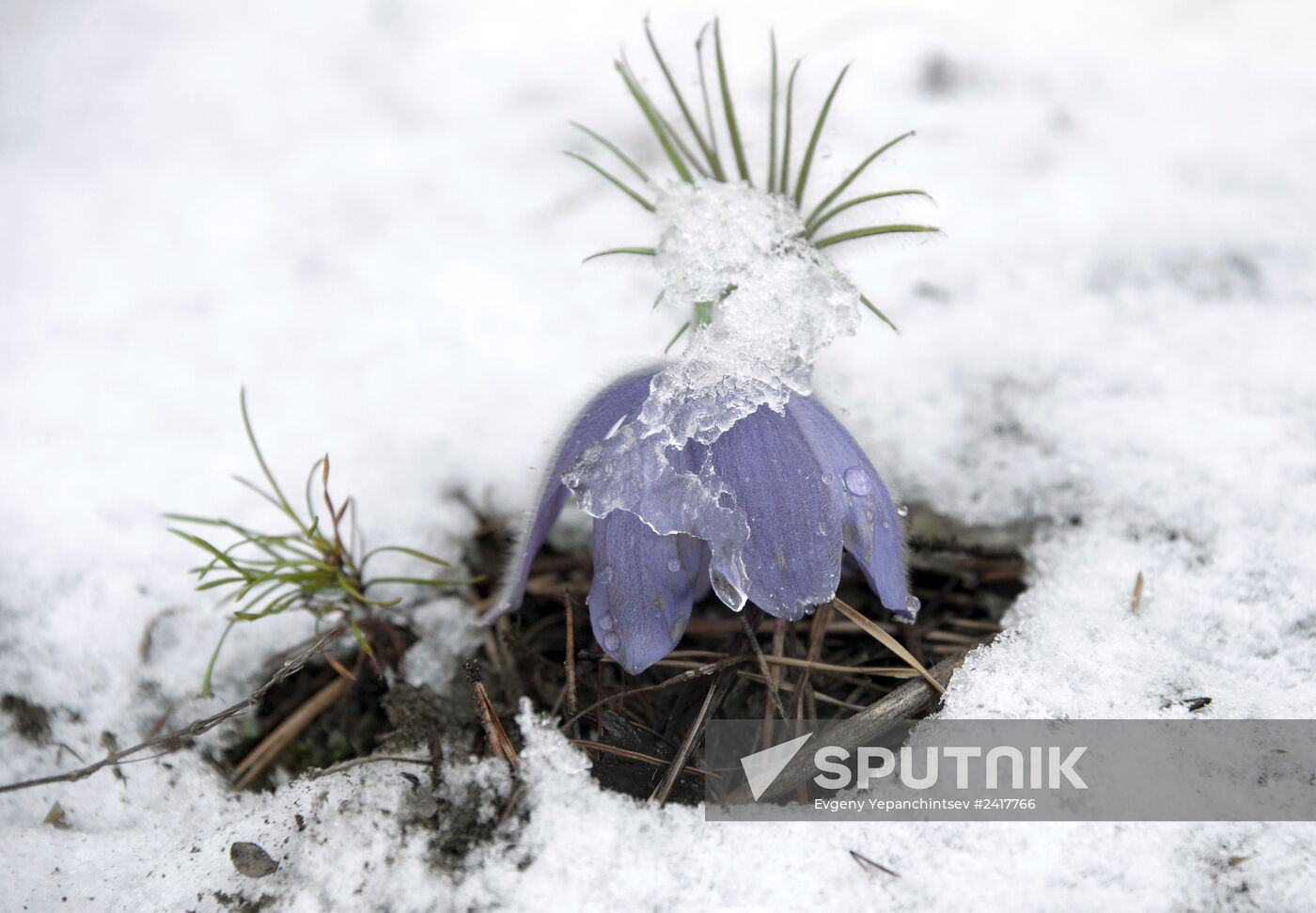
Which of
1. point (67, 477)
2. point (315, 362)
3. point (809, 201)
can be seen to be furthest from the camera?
point (315, 362)

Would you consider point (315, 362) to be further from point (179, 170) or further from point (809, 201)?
point (809, 201)

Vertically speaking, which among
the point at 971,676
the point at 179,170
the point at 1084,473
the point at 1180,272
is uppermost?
the point at 179,170

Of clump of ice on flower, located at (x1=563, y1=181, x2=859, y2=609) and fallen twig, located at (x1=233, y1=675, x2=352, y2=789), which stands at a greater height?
clump of ice on flower, located at (x1=563, y1=181, x2=859, y2=609)

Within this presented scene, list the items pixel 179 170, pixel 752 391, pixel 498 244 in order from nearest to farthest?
pixel 752 391 < pixel 498 244 < pixel 179 170

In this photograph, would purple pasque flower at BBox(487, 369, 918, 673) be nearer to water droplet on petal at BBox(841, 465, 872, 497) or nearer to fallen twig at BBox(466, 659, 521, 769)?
water droplet on petal at BBox(841, 465, 872, 497)

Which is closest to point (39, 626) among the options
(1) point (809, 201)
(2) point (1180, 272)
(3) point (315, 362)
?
(3) point (315, 362)

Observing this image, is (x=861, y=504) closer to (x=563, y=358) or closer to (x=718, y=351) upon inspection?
(x=718, y=351)

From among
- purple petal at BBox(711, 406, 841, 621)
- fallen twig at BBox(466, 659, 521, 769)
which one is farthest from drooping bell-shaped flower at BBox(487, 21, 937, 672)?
fallen twig at BBox(466, 659, 521, 769)
